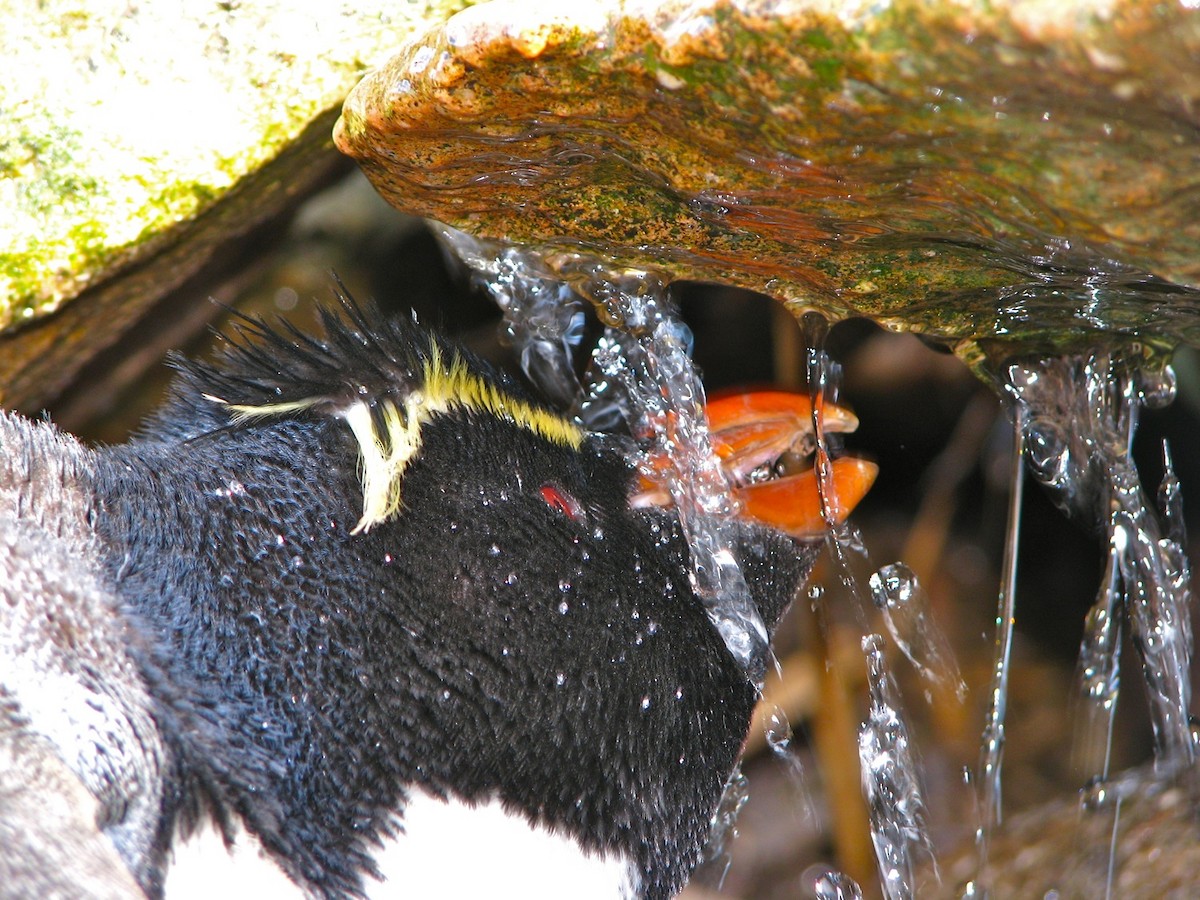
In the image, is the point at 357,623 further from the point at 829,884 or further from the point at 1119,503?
the point at 829,884

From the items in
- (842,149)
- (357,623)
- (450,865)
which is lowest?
(450,865)

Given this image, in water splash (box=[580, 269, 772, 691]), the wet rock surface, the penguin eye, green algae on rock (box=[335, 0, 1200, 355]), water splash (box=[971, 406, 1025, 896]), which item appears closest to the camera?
green algae on rock (box=[335, 0, 1200, 355])

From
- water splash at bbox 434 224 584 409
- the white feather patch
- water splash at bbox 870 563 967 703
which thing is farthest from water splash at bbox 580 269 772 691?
water splash at bbox 870 563 967 703

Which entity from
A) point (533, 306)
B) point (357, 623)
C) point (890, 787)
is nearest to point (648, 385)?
point (533, 306)

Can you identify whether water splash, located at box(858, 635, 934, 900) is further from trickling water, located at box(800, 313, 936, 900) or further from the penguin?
the penguin

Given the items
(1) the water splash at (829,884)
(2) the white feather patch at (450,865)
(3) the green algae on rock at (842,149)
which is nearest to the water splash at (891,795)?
(1) the water splash at (829,884)

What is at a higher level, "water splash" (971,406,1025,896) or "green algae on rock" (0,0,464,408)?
"green algae on rock" (0,0,464,408)

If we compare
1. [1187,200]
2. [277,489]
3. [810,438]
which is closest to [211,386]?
[277,489]

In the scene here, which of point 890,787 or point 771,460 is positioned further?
point 890,787
